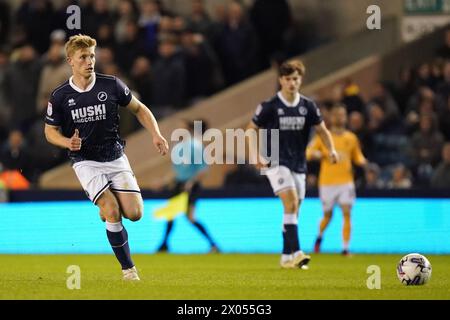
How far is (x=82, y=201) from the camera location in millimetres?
18938

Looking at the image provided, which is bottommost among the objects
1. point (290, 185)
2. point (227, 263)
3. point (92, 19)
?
point (227, 263)

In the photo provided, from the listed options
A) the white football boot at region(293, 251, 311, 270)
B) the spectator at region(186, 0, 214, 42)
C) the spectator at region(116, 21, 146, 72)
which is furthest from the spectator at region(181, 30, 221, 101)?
the white football boot at region(293, 251, 311, 270)

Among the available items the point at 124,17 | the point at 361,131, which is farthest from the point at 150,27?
the point at 361,131

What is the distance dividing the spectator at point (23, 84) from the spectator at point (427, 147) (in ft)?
23.2

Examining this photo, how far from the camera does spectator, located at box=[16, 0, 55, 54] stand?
76.1 feet

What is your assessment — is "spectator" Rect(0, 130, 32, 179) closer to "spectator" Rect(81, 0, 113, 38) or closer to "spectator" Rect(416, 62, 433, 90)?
"spectator" Rect(81, 0, 113, 38)

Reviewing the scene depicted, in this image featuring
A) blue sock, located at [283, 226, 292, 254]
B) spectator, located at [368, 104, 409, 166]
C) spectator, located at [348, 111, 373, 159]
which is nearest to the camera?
blue sock, located at [283, 226, 292, 254]

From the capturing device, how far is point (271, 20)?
22281 mm

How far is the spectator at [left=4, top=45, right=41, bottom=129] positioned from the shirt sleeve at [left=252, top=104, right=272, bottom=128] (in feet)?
27.6

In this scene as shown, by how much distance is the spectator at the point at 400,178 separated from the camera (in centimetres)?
1953
